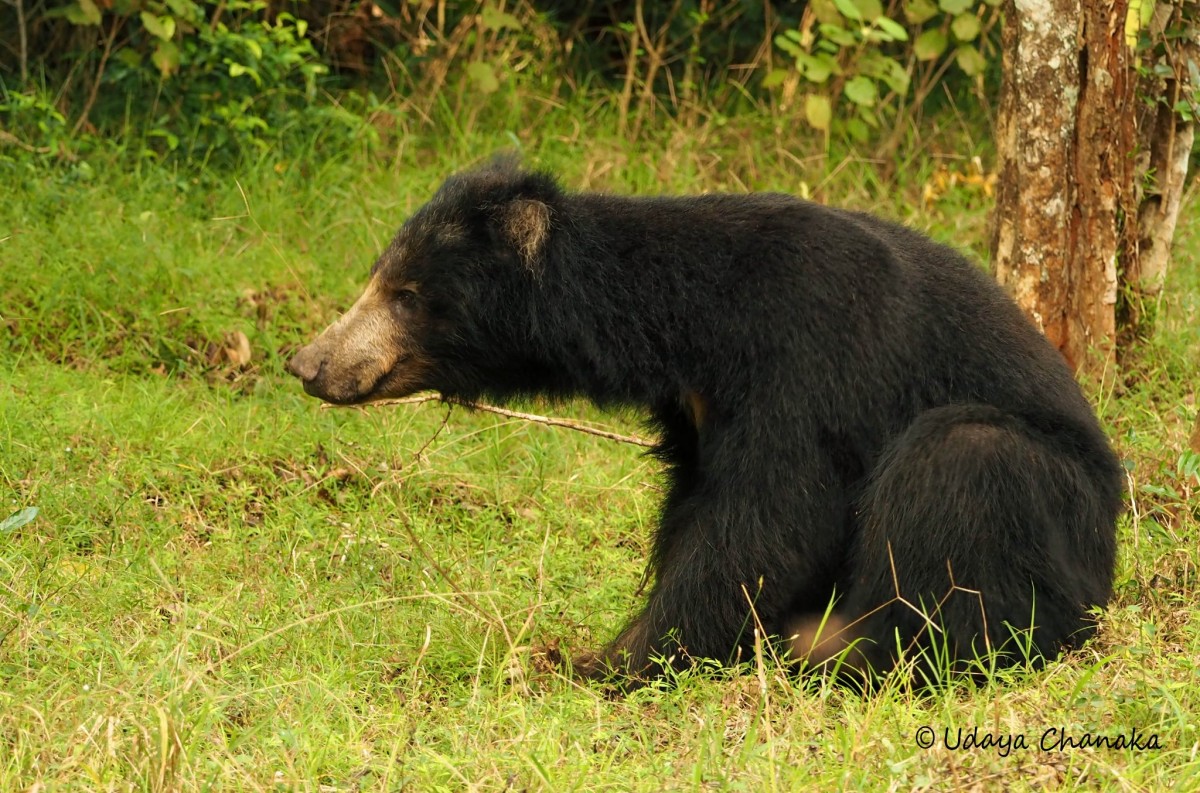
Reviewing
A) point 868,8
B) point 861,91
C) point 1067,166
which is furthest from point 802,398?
point 868,8

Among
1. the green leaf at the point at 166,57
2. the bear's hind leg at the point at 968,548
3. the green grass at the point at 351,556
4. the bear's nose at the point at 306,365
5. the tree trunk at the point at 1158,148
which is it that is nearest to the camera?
the green grass at the point at 351,556

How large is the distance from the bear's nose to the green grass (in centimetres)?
61

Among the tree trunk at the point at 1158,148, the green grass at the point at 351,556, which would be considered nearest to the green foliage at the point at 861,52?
the green grass at the point at 351,556

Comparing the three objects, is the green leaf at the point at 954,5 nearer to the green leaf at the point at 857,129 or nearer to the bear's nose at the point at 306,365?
the green leaf at the point at 857,129

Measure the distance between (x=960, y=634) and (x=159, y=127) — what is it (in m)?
4.97

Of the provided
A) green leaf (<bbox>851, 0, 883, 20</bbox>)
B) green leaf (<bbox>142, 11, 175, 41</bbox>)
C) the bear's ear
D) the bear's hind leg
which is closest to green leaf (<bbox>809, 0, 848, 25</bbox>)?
green leaf (<bbox>851, 0, 883, 20</bbox>)


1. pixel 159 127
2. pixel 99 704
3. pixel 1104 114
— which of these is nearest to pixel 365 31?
pixel 159 127

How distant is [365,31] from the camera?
8320 millimetres

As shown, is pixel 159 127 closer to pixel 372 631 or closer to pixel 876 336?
pixel 372 631

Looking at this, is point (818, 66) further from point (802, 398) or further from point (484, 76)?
point (802, 398)

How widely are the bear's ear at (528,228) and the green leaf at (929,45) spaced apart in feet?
13.2

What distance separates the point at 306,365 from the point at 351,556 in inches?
33.1

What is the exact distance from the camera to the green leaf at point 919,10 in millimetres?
7523

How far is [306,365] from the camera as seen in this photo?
4.32m
